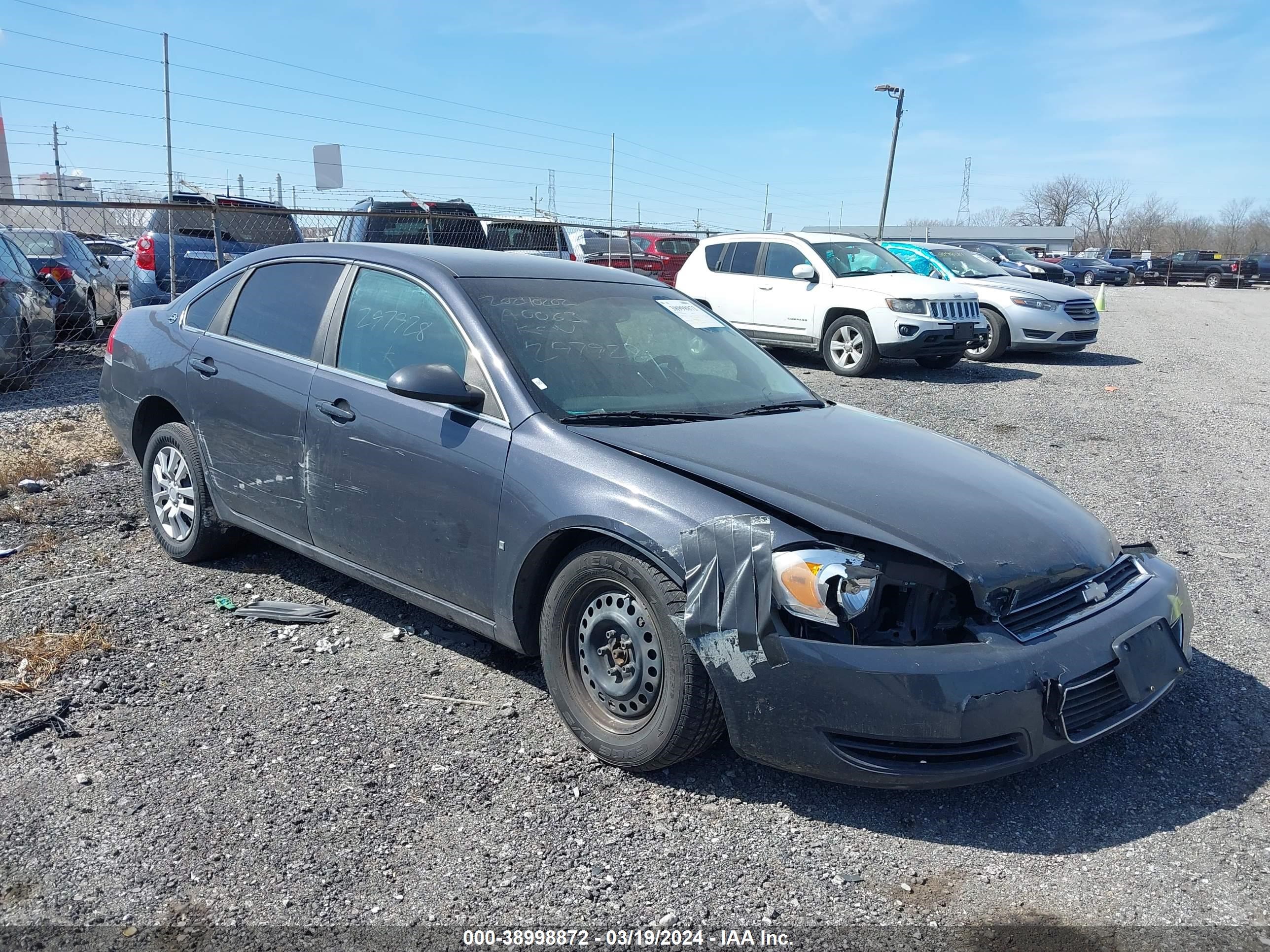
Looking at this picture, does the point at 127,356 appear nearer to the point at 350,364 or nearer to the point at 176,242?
the point at 350,364

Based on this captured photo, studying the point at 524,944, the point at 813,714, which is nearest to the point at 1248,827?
the point at 813,714

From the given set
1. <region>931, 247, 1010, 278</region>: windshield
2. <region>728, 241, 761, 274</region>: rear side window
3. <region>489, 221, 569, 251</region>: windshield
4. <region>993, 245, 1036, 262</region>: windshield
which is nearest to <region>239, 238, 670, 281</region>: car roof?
<region>728, 241, 761, 274</region>: rear side window

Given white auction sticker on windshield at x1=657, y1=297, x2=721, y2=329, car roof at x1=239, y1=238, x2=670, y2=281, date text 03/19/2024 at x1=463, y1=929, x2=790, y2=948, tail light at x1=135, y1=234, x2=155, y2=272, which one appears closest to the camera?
date text 03/19/2024 at x1=463, y1=929, x2=790, y2=948

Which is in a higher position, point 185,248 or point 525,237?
point 525,237

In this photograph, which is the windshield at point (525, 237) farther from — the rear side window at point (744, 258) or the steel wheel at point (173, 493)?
the steel wheel at point (173, 493)

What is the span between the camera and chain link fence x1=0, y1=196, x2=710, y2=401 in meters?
10.0

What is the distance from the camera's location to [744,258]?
1362 centimetres

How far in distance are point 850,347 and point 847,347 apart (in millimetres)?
44

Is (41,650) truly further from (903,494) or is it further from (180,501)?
(903,494)

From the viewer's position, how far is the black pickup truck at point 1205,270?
4594cm

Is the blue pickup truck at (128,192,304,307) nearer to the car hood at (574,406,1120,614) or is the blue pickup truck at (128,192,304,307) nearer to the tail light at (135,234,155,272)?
the tail light at (135,234,155,272)

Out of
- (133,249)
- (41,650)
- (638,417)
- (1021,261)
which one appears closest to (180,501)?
(41,650)

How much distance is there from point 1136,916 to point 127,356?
522 cm

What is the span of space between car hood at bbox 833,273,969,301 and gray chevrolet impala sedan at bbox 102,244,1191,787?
26.2 feet
